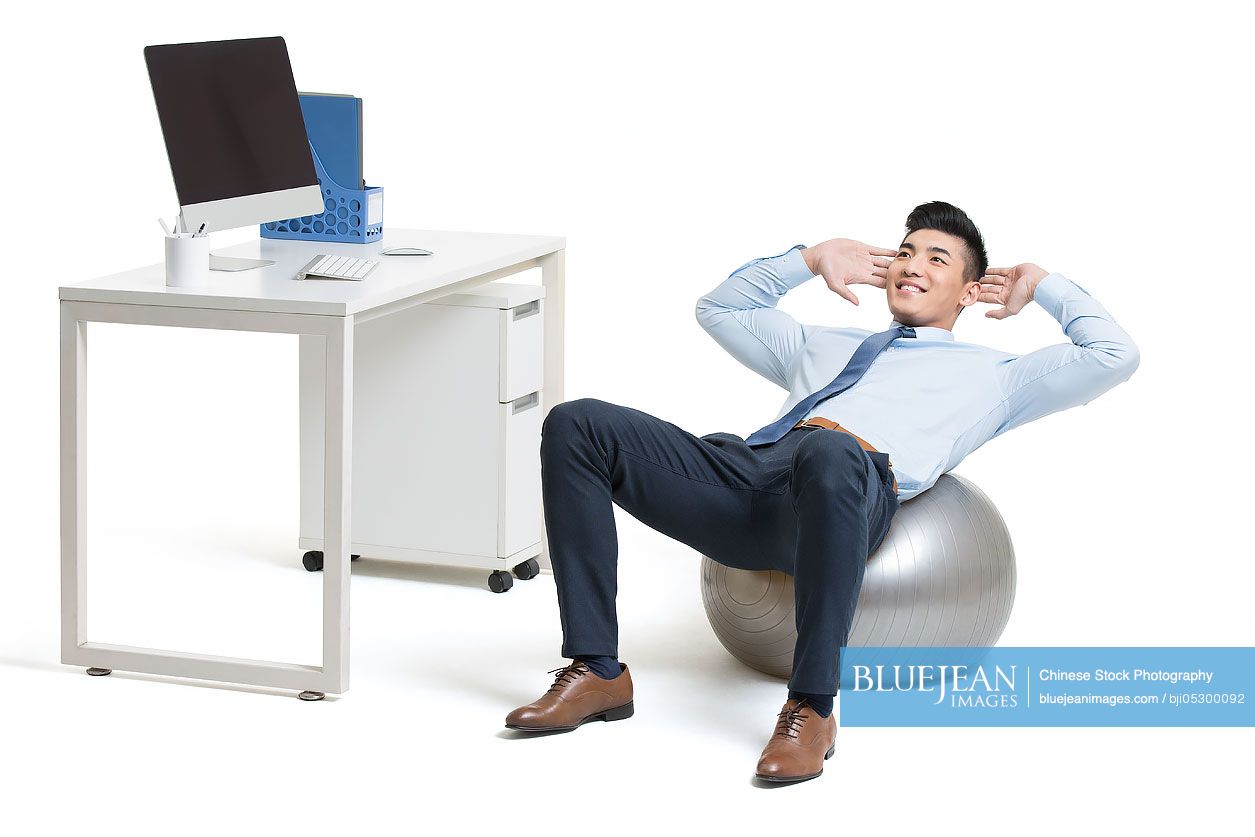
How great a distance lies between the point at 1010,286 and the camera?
438cm

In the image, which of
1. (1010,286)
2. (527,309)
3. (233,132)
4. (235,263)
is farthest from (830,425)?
(233,132)

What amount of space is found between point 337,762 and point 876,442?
1298mm

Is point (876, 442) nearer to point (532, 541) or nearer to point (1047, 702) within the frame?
point (1047, 702)

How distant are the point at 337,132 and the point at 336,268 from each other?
699 mm

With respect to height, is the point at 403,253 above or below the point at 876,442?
above

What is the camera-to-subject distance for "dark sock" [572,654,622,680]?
387 centimetres

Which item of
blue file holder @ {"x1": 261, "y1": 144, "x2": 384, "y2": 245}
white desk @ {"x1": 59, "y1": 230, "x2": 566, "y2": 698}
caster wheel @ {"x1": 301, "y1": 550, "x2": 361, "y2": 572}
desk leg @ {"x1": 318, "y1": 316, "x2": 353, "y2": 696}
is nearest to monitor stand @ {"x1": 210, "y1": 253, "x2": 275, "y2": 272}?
white desk @ {"x1": 59, "y1": 230, "x2": 566, "y2": 698}

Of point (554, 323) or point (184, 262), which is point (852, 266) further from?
point (184, 262)

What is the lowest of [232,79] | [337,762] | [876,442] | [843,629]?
[337,762]

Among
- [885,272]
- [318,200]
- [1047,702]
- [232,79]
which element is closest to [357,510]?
[318,200]

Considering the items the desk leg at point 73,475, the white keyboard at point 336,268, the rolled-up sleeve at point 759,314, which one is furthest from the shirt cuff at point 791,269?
the desk leg at point 73,475

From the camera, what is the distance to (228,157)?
438cm

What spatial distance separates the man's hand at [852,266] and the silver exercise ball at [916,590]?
0.53 meters

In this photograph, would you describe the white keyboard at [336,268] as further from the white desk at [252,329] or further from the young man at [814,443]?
the young man at [814,443]
